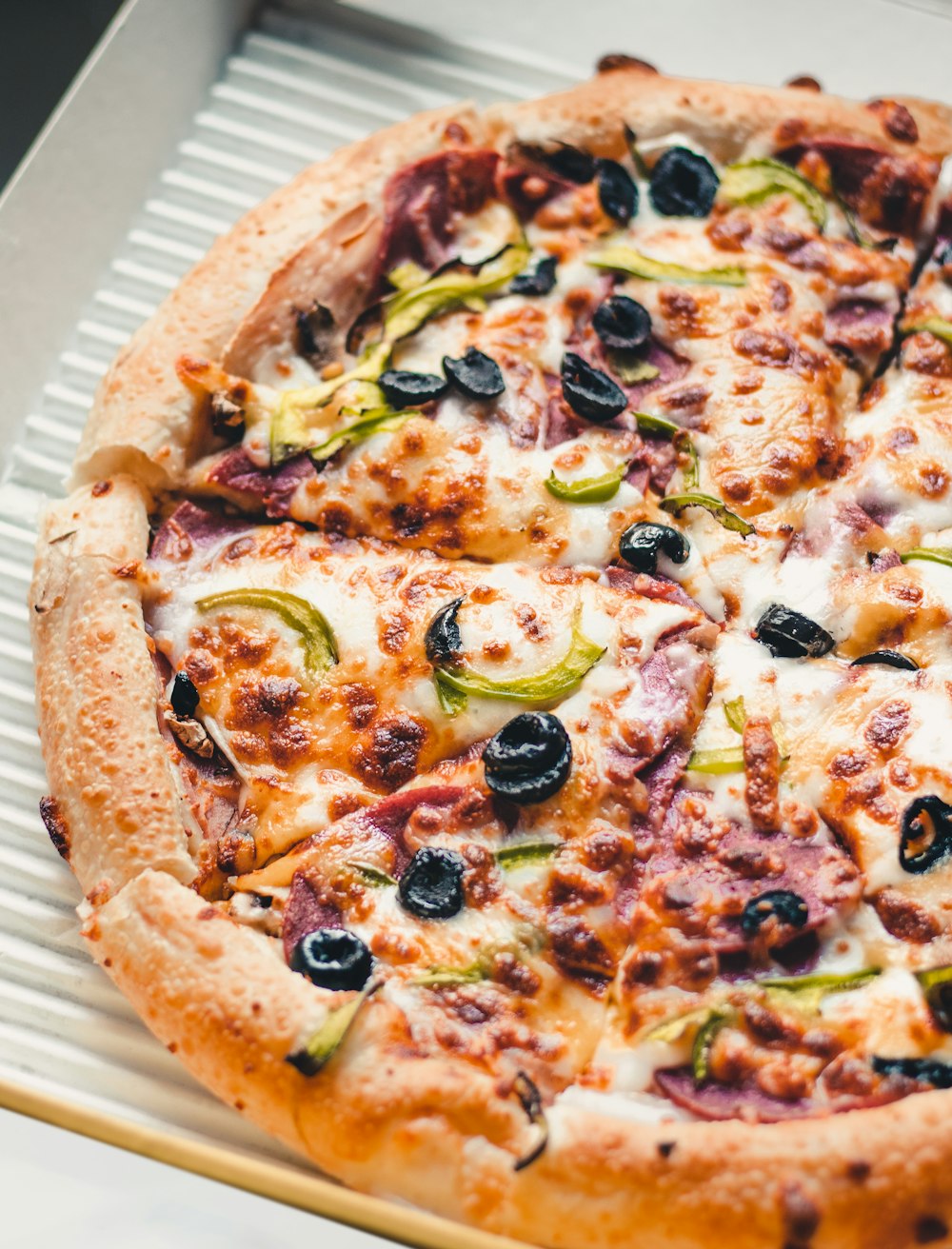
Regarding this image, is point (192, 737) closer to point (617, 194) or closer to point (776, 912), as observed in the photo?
point (776, 912)

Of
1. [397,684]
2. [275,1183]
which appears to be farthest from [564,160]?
[275,1183]

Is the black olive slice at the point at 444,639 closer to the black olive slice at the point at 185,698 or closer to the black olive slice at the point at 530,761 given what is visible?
the black olive slice at the point at 530,761

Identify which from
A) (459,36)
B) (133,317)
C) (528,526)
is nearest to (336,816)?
(528,526)

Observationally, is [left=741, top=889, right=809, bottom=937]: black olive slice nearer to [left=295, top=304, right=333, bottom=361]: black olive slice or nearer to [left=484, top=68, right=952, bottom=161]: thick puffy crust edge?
[left=295, top=304, right=333, bottom=361]: black olive slice

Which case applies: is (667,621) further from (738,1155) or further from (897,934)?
(738,1155)

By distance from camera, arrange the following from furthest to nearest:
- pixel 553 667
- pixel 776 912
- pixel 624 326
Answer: pixel 624 326, pixel 553 667, pixel 776 912

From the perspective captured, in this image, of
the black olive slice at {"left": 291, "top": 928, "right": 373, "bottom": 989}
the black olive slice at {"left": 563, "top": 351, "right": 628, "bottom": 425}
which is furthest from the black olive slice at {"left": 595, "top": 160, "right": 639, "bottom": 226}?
the black olive slice at {"left": 291, "top": 928, "right": 373, "bottom": 989}
